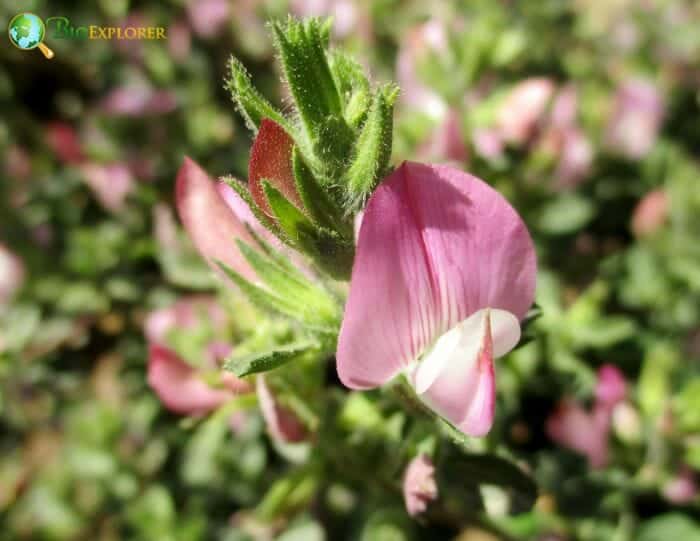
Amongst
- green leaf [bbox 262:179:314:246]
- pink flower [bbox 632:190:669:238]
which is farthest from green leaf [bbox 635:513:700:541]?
green leaf [bbox 262:179:314:246]

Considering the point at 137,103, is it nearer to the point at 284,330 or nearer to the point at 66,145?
the point at 66,145

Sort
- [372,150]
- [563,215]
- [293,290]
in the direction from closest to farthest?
[372,150], [293,290], [563,215]

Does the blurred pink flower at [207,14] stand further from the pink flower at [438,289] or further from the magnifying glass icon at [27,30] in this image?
the pink flower at [438,289]

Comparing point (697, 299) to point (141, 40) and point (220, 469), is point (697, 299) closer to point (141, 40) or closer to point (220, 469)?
point (220, 469)

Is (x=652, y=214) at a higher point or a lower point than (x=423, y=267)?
lower

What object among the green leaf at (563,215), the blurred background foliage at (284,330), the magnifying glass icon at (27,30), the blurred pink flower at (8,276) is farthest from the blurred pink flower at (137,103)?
the green leaf at (563,215)

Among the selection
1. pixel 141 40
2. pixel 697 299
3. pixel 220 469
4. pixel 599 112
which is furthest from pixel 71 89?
pixel 697 299

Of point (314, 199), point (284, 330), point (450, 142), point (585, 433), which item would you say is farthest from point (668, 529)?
point (314, 199)

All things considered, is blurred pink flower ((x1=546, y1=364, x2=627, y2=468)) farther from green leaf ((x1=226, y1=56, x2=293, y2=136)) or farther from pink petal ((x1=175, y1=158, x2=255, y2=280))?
green leaf ((x1=226, y1=56, x2=293, y2=136))
